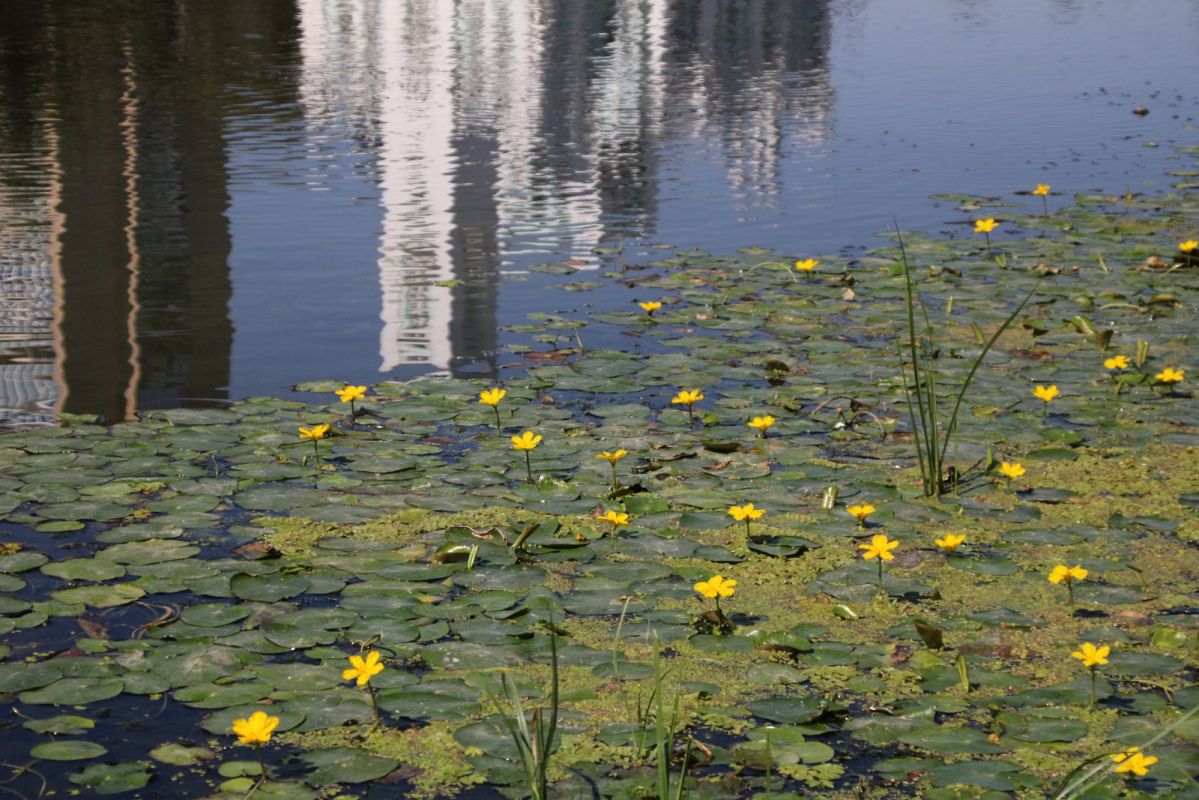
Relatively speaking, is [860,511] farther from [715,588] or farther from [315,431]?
[315,431]

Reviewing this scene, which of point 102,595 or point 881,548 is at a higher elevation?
point 881,548

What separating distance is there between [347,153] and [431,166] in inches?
26.3

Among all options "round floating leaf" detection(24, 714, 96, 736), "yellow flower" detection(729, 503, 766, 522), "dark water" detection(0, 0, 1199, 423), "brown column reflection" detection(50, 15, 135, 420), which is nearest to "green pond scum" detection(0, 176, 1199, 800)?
"round floating leaf" detection(24, 714, 96, 736)

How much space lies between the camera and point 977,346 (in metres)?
4.24

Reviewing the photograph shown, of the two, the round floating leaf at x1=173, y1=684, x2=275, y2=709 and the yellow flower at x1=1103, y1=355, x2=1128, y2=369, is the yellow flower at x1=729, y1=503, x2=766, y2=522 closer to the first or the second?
the round floating leaf at x1=173, y1=684, x2=275, y2=709

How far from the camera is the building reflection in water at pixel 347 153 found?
14.6ft

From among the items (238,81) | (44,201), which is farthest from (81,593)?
(238,81)

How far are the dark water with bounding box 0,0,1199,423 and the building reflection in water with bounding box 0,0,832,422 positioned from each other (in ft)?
0.08

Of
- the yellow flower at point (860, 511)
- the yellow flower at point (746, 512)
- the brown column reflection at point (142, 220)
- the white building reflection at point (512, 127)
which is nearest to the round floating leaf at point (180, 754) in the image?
the yellow flower at point (746, 512)

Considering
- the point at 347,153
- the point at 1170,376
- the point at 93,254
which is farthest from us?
the point at 347,153

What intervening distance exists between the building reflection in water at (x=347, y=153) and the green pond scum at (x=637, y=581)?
68 cm

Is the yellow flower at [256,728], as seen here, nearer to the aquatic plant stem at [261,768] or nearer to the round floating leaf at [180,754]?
the aquatic plant stem at [261,768]

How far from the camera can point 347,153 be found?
25.2 feet

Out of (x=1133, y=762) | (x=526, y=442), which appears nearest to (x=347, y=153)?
(x=526, y=442)
